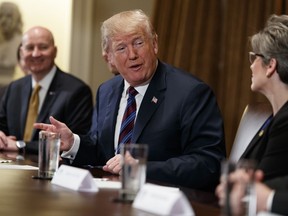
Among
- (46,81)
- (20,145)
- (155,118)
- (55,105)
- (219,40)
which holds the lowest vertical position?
(20,145)

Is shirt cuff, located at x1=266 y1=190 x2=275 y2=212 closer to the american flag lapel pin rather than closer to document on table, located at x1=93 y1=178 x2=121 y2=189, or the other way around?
document on table, located at x1=93 y1=178 x2=121 y2=189

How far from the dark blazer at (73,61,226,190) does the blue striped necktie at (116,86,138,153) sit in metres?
0.08

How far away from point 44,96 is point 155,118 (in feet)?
6.86

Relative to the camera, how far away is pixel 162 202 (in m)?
2.12

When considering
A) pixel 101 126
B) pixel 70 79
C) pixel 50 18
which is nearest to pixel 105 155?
pixel 101 126

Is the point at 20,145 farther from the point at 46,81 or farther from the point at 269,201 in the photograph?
the point at 269,201

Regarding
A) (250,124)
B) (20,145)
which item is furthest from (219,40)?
(250,124)

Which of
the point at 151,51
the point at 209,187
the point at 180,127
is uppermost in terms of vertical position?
the point at 151,51

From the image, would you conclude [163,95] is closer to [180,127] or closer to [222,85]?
[180,127]

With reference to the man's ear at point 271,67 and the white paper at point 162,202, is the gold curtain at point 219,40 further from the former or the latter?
the white paper at point 162,202

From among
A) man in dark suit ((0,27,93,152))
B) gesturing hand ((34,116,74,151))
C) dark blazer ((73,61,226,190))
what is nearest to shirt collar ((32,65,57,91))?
man in dark suit ((0,27,93,152))

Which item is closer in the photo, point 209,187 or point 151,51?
point 209,187

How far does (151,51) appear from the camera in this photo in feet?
12.8

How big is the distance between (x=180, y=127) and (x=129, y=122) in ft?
1.00
